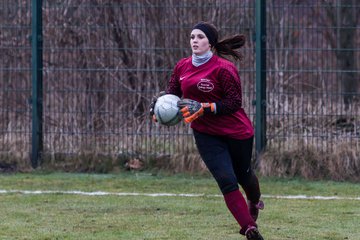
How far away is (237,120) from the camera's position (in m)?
7.24

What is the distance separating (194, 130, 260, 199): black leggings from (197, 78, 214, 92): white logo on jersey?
1.21 feet

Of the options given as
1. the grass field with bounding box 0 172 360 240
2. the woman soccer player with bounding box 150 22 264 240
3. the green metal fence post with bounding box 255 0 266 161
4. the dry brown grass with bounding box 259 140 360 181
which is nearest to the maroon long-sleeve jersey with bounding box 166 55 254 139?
the woman soccer player with bounding box 150 22 264 240

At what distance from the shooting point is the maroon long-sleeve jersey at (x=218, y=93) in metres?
7.07

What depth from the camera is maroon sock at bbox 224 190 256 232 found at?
6.89 metres

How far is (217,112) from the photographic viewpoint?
7012mm

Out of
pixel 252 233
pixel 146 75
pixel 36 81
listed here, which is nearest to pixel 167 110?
pixel 252 233

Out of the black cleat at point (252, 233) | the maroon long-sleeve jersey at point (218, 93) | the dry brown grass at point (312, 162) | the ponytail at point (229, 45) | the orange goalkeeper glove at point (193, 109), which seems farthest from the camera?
the dry brown grass at point (312, 162)

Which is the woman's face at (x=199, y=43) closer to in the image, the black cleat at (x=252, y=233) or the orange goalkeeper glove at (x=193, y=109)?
the orange goalkeeper glove at (x=193, y=109)

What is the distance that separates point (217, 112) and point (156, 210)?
2.39 meters

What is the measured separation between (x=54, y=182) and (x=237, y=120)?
183 inches

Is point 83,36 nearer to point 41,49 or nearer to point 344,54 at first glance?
point 41,49

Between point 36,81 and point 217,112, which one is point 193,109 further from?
point 36,81

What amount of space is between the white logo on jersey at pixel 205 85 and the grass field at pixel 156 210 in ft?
4.02

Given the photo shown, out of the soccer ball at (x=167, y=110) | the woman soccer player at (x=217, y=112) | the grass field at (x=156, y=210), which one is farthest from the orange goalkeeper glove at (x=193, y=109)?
the grass field at (x=156, y=210)
